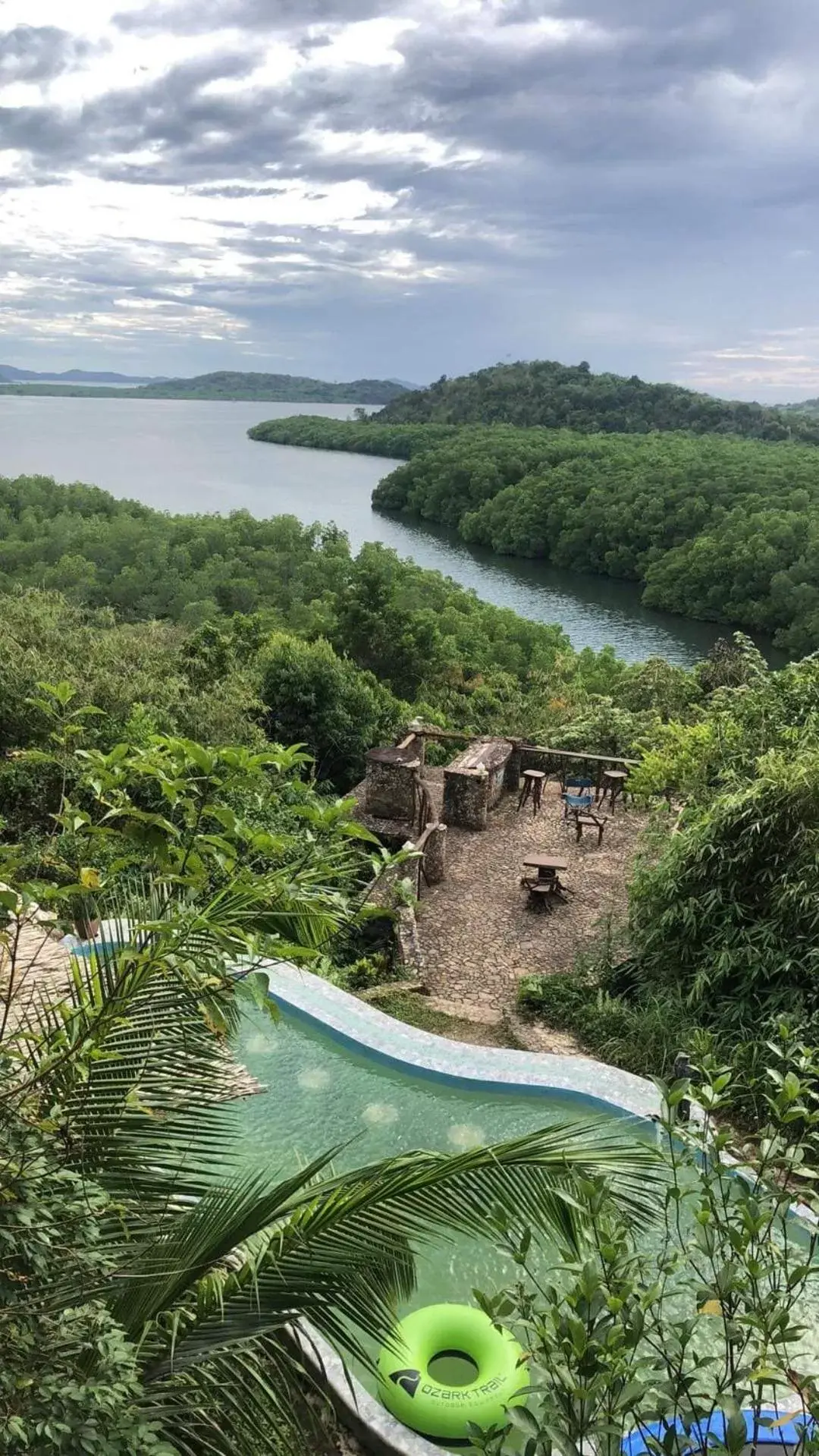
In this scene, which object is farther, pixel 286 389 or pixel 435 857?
pixel 286 389

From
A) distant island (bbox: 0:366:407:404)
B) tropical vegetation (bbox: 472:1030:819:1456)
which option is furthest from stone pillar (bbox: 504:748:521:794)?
distant island (bbox: 0:366:407:404)

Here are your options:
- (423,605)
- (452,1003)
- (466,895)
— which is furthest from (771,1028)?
(423,605)

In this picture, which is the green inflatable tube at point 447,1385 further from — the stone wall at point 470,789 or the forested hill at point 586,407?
the forested hill at point 586,407

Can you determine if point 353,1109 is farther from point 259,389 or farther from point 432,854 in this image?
Result: point 259,389

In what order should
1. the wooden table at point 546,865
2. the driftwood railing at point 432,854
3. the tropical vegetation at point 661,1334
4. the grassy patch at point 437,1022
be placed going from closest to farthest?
the tropical vegetation at point 661,1334
the grassy patch at point 437,1022
the wooden table at point 546,865
the driftwood railing at point 432,854

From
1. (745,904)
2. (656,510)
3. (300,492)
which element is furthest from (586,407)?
(745,904)

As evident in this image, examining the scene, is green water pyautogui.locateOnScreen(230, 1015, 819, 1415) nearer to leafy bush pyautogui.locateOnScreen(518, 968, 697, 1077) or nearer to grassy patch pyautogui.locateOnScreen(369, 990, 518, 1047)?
grassy patch pyautogui.locateOnScreen(369, 990, 518, 1047)

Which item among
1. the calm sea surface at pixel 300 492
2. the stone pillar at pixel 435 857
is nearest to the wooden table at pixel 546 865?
the stone pillar at pixel 435 857
